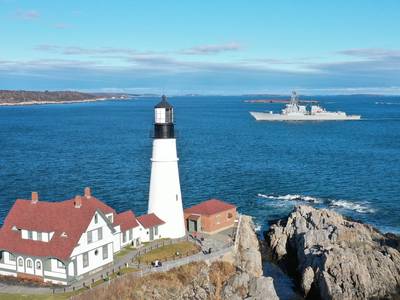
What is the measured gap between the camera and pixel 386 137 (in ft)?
404

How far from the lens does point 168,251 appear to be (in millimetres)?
34031

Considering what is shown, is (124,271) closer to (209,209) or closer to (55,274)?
(55,274)

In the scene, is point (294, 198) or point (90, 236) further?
point (294, 198)

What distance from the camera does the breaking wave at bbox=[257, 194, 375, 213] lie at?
5378 centimetres

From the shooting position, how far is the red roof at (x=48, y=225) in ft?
94.8

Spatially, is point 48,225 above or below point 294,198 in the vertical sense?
above

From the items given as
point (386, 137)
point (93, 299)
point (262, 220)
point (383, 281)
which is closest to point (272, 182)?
point (262, 220)

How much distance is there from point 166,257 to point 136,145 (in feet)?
233

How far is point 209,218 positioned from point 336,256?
33.5 ft

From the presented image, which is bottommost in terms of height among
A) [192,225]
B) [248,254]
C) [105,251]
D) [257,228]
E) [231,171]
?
[257,228]

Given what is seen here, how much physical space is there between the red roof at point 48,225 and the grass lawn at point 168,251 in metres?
4.70

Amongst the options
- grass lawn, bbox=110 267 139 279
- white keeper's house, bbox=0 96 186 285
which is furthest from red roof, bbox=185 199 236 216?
grass lawn, bbox=110 267 139 279

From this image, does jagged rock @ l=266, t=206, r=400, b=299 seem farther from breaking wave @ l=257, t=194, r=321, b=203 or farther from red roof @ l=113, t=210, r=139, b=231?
breaking wave @ l=257, t=194, r=321, b=203

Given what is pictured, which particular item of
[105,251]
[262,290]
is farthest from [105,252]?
[262,290]
